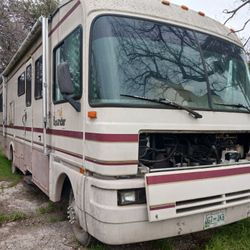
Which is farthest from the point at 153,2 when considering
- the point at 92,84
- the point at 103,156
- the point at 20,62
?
the point at 20,62

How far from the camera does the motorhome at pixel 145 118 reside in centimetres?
314

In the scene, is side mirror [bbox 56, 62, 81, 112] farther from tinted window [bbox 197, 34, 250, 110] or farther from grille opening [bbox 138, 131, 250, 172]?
tinted window [bbox 197, 34, 250, 110]

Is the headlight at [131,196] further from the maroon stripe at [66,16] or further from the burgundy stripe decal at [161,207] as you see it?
the maroon stripe at [66,16]

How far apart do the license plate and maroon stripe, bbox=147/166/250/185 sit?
412 millimetres

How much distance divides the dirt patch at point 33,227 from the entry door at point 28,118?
621 millimetres

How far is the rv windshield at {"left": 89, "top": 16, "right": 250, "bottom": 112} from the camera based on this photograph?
3.30 metres

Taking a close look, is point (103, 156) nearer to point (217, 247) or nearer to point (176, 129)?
point (176, 129)

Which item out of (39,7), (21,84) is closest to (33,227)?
(21,84)

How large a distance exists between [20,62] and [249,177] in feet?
17.4

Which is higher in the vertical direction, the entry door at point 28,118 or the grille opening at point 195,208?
the entry door at point 28,118

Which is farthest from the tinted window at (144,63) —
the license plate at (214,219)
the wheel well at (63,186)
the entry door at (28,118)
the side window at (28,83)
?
the side window at (28,83)

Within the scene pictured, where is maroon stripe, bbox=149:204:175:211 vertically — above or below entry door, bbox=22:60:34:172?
below

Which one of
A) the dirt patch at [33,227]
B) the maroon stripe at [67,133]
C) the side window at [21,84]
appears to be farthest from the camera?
the side window at [21,84]

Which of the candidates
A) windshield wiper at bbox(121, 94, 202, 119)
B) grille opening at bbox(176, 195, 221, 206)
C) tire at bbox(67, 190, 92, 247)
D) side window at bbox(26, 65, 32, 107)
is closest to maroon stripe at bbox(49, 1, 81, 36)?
windshield wiper at bbox(121, 94, 202, 119)
